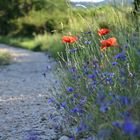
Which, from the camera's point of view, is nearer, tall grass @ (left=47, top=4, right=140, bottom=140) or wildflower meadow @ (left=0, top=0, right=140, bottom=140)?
tall grass @ (left=47, top=4, right=140, bottom=140)

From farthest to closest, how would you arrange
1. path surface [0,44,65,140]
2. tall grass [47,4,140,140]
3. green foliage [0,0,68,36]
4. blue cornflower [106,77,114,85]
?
green foliage [0,0,68,36]
path surface [0,44,65,140]
blue cornflower [106,77,114,85]
tall grass [47,4,140,140]

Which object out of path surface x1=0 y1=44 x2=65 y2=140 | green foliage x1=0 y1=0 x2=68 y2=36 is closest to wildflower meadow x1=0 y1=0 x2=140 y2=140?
path surface x1=0 y1=44 x2=65 y2=140

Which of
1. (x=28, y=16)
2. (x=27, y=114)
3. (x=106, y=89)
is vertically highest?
(x=106, y=89)

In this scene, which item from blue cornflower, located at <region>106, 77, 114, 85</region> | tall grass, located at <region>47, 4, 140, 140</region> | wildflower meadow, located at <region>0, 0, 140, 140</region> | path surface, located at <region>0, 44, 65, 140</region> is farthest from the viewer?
path surface, located at <region>0, 44, 65, 140</region>

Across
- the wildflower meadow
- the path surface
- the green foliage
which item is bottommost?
the green foliage

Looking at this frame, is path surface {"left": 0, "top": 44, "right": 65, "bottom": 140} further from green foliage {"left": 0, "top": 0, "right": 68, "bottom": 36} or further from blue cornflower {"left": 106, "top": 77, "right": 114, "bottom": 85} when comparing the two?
green foliage {"left": 0, "top": 0, "right": 68, "bottom": 36}

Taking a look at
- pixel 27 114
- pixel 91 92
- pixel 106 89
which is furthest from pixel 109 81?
pixel 27 114

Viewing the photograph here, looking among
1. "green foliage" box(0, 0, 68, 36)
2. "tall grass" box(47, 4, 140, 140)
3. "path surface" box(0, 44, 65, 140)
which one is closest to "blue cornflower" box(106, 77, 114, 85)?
"tall grass" box(47, 4, 140, 140)

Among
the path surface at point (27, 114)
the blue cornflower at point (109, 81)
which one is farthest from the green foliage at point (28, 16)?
the blue cornflower at point (109, 81)

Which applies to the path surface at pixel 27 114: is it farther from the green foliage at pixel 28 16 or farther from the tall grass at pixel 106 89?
the green foliage at pixel 28 16

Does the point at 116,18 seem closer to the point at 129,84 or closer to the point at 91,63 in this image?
the point at 91,63

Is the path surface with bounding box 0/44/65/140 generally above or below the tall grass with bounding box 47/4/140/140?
below

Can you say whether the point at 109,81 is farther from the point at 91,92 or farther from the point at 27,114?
the point at 27,114

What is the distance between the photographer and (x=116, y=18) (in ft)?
15.3
